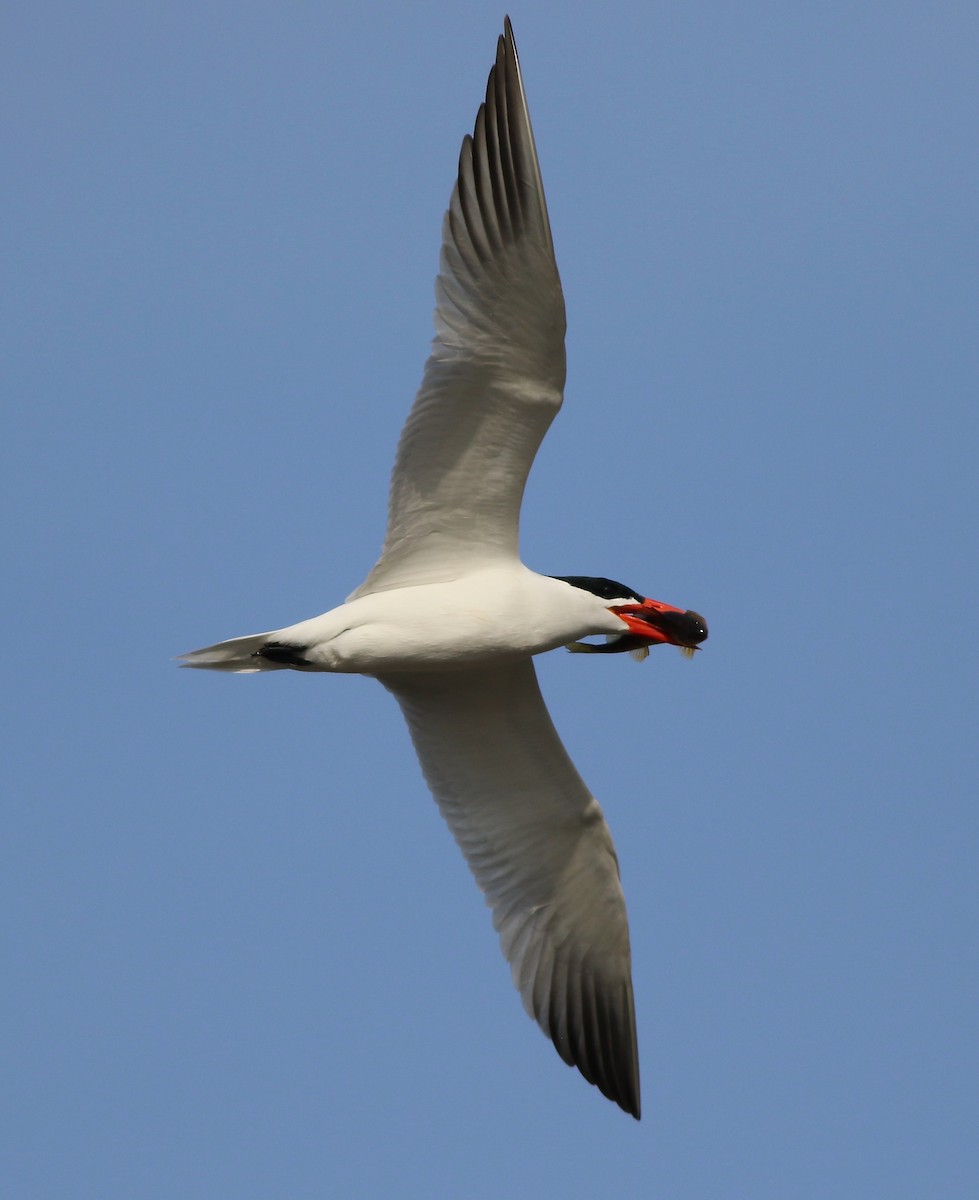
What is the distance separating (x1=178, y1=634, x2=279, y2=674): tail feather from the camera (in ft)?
30.3

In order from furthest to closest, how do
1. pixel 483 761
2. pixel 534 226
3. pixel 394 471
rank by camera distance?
pixel 483 761 < pixel 394 471 < pixel 534 226

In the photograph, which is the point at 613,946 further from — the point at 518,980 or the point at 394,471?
the point at 394,471

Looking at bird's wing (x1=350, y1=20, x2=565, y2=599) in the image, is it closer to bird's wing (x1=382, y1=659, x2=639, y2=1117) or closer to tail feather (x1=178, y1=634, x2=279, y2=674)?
tail feather (x1=178, y1=634, x2=279, y2=674)

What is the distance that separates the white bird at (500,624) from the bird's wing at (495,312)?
1 centimetres

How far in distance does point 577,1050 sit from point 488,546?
10.7 feet

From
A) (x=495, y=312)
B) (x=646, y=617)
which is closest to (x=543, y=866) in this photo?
(x=646, y=617)

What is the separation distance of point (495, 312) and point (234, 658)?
2.41 meters

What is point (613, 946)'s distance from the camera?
34.4ft

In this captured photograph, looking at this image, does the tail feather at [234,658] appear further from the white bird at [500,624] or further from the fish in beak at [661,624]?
the fish in beak at [661,624]

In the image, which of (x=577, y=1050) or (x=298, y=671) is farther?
(x=577, y=1050)

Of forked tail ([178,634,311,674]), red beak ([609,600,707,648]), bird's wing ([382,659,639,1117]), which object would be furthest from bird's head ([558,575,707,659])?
forked tail ([178,634,311,674])

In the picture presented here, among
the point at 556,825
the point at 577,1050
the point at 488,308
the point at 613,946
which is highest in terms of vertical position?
the point at 488,308

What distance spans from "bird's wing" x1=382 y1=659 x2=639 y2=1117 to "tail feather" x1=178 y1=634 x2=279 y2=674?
3.79ft

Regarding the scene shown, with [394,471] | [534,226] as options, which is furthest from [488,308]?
[394,471]
